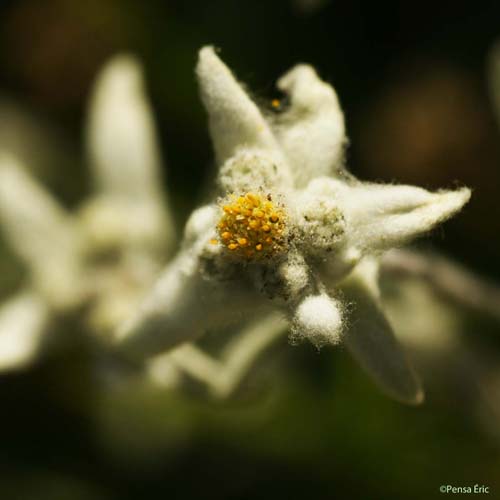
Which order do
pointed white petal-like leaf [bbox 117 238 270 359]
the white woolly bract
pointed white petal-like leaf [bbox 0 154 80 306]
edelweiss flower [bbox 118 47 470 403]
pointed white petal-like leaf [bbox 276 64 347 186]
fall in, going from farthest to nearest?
pointed white petal-like leaf [bbox 0 154 80 306]
pointed white petal-like leaf [bbox 276 64 347 186]
pointed white petal-like leaf [bbox 117 238 270 359]
edelweiss flower [bbox 118 47 470 403]
the white woolly bract

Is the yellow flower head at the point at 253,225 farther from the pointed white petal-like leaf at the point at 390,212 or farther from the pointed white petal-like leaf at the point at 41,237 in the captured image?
the pointed white petal-like leaf at the point at 41,237

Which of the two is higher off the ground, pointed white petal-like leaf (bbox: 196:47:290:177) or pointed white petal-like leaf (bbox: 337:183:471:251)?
pointed white petal-like leaf (bbox: 196:47:290:177)

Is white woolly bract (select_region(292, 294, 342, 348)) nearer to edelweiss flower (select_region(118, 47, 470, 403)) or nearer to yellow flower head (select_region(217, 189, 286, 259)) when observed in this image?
edelweiss flower (select_region(118, 47, 470, 403))

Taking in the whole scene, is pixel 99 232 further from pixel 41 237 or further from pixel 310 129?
pixel 310 129

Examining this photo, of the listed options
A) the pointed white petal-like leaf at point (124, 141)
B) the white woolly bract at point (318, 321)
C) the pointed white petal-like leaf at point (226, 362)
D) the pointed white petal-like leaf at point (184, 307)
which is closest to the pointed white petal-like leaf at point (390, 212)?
the white woolly bract at point (318, 321)

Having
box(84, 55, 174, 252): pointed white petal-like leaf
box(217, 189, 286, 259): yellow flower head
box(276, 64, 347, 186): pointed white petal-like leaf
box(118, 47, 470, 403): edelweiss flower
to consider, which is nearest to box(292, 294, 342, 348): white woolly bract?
box(118, 47, 470, 403): edelweiss flower

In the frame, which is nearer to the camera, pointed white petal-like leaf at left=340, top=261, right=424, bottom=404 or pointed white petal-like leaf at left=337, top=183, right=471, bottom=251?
pointed white petal-like leaf at left=337, top=183, right=471, bottom=251

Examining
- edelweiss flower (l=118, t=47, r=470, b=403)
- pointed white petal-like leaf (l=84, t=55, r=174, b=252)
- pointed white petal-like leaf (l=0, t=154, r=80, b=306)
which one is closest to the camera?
edelweiss flower (l=118, t=47, r=470, b=403)

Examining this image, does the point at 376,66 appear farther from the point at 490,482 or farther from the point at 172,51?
the point at 490,482
